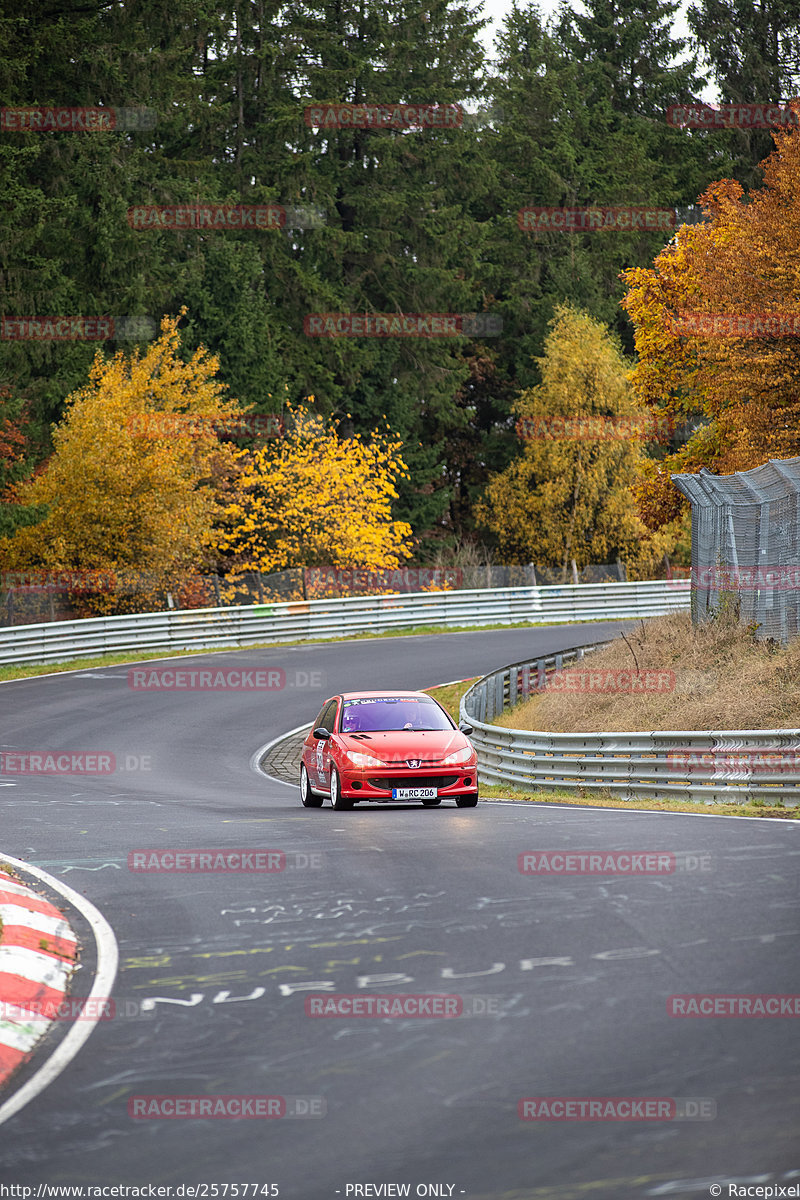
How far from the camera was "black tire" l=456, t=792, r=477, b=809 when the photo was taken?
1675 cm

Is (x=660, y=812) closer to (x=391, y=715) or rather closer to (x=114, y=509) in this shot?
(x=391, y=715)

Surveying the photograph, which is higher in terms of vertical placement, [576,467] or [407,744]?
[576,467]

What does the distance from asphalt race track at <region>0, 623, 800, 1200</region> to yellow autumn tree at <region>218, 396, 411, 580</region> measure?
36766 millimetres

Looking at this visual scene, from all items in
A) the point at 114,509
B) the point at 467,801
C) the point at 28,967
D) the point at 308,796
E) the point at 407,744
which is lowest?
the point at 308,796

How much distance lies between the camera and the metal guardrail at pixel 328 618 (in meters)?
35.5

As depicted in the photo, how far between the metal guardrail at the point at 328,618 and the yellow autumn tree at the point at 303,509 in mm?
8878

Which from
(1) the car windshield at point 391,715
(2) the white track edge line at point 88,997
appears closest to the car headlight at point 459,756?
(1) the car windshield at point 391,715

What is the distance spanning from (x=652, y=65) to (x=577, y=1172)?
7703 centimetres

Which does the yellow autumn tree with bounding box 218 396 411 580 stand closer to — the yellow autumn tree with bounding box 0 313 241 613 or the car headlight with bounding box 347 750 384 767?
the yellow autumn tree with bounding box 0 313 241 613

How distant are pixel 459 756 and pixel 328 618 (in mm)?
24026

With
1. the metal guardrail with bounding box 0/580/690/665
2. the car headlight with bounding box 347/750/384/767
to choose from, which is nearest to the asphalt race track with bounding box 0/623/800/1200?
the car headlight with bounding box 347/750/384/767

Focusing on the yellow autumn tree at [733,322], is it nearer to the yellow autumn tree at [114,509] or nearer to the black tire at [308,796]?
the yellow autumn tree at [114,509]

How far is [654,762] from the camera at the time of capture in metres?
17.5

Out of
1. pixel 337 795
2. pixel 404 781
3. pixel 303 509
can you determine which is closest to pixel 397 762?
pixel 404 781
